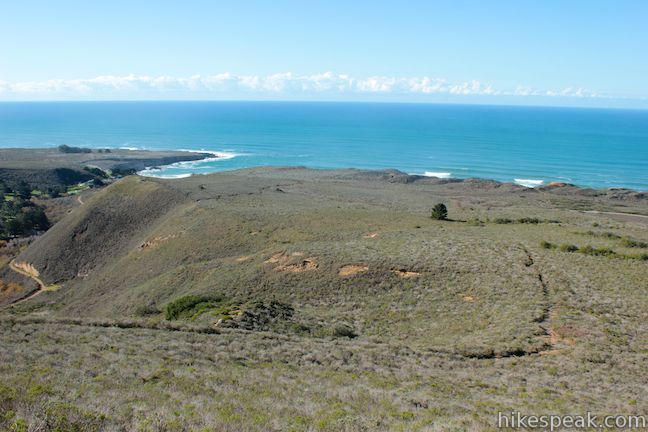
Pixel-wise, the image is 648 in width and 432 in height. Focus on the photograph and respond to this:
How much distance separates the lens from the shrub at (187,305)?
24.7m

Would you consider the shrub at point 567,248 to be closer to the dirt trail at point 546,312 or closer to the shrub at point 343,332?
the dirt trail at point 546,312

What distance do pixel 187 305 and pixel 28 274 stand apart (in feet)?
88.4

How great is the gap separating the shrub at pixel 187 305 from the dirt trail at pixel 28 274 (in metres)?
19.3

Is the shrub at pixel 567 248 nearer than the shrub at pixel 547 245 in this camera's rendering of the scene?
Yes

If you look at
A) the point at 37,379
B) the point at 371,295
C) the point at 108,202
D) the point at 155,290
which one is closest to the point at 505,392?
the point at 371,295

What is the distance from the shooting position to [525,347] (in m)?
18.7

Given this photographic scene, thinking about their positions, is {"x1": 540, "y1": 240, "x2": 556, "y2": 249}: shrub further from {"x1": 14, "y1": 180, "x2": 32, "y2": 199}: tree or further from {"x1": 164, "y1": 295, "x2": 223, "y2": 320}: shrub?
{"x1": 14, "y1": 180, "x2": 32, "y2": 199}: tree

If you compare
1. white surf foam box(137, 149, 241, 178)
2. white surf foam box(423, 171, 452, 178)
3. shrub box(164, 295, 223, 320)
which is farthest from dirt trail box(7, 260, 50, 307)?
white surf foam box(423, 171, 452, 178)

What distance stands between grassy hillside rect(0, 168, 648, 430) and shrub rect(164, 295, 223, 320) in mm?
117

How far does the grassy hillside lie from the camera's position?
12891 mm

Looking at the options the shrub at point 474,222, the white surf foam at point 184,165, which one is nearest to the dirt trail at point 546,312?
the shrub at point 474,222

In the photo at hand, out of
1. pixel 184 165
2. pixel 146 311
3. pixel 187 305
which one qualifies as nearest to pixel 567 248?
pixel 187 305

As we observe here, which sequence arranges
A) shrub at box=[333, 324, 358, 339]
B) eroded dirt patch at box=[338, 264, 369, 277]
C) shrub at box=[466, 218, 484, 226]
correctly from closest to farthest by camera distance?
shrub at box=[333, 324, 358, 339], eroded dirt patch at box=[338, 264, 369, 277], shrub at box=[466, 218, 484, 226]

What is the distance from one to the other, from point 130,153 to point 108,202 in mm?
99247
